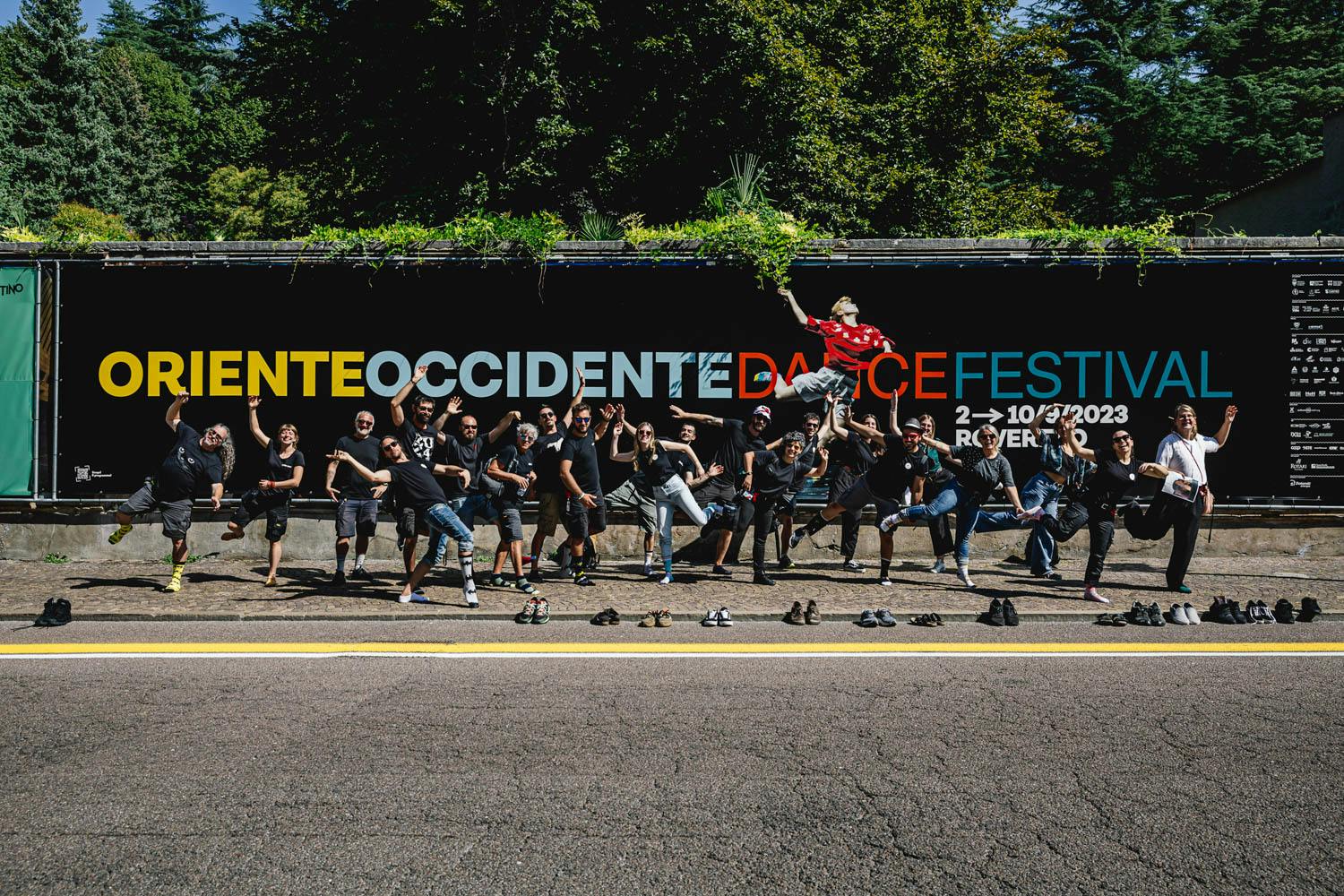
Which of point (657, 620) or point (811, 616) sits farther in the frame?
point (811, 616)

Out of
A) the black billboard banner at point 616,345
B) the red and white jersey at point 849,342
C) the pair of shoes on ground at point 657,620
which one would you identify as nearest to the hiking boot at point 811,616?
the pair of shoes on ground at point 657,620

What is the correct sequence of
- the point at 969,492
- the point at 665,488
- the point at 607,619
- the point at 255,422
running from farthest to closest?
the point at 255,422 < the point at 665,488 < the point at 969,492 < the point at 607,619

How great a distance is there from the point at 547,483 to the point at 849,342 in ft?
14.4

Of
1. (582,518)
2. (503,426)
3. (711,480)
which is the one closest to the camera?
(582,518)

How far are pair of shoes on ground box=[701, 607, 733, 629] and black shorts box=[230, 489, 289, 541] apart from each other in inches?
213

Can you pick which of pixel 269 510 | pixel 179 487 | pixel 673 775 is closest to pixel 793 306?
pixel 269 510

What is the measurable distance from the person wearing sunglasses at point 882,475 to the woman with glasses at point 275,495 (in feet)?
19.8

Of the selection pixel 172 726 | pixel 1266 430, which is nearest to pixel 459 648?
pixel 172 726

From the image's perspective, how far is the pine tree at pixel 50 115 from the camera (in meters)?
50.4

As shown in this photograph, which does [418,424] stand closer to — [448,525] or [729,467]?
[448,525]

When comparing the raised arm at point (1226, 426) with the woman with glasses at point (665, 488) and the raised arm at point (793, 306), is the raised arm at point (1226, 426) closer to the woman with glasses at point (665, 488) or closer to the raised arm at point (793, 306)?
the raised arm at point (793, 306)

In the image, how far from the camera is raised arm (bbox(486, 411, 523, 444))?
13.4 m

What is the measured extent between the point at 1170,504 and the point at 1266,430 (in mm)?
3166

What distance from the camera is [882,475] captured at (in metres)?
12.3
